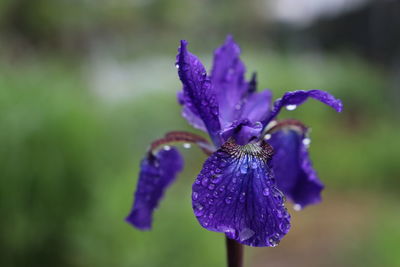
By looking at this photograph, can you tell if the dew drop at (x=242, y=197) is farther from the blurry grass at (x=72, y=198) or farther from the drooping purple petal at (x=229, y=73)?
the blurry grass at (x=72, y=198)

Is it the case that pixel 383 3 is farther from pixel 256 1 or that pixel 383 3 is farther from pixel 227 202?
pixel 256 1

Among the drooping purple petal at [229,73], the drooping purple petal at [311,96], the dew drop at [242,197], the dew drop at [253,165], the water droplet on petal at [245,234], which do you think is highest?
the drooping purple petal at [229,73]

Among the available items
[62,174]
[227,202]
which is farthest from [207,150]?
[62,174]

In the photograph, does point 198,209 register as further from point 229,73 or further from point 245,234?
point 229,73

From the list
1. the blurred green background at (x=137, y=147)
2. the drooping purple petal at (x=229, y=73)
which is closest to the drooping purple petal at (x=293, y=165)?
the drooping purple petal at (x=229, y=73)

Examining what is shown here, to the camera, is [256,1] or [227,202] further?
[256,1]

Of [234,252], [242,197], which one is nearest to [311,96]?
[242,197]

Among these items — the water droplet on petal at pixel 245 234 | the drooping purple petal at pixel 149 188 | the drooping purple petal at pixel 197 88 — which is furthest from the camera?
the drooping purple petal at pixel 149 188
